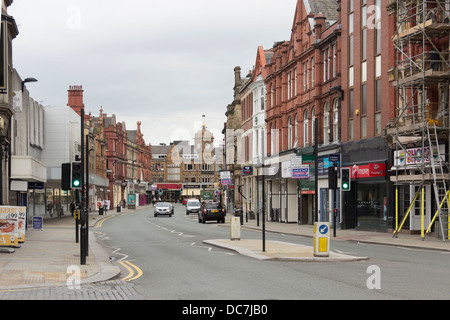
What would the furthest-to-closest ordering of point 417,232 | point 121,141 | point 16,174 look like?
point 121,141
point 16,174
point 417,232

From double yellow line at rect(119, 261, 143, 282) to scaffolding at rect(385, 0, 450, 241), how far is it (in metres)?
13.9

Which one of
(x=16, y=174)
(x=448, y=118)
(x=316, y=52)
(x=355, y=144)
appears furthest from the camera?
(x=316, y=52)

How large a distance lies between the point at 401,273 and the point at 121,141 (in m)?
103

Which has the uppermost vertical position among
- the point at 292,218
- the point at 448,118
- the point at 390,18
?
the point at 390,18

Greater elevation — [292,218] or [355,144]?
[355,144]

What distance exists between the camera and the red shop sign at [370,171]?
33.4 m

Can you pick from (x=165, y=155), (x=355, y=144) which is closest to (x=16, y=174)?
(x=355, y=144)

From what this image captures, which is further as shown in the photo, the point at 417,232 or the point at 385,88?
the point at 385,88

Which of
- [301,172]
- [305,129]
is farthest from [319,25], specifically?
[301,172]

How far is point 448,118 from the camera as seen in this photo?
28047mm

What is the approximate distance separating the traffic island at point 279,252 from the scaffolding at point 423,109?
301 inches

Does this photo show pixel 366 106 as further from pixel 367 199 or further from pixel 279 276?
pixel 279 276

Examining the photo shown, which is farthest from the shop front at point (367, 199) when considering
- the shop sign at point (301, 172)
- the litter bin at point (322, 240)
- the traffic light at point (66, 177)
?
the traffic light at point (66, 177)
